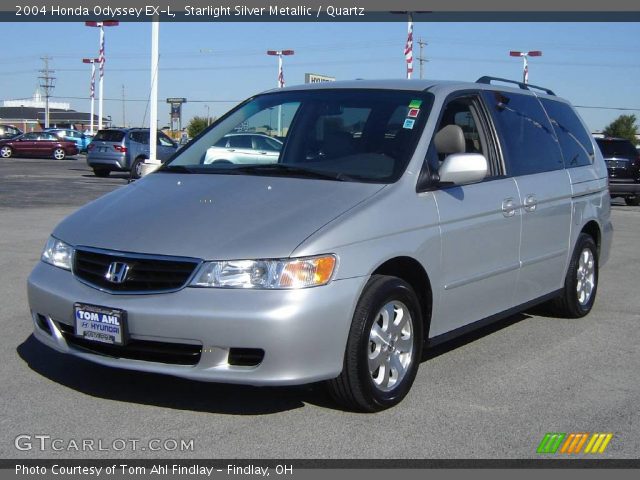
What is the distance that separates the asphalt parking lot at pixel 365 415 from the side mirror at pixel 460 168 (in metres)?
1.24

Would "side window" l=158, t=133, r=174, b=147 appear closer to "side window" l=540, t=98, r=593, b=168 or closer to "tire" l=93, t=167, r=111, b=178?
"tire" l=93, t=167, r=111, b=178

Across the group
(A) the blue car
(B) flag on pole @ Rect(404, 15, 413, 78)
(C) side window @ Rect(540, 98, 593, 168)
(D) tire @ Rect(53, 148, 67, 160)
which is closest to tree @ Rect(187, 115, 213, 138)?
(A) the blue car

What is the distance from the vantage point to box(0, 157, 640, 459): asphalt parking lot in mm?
4176

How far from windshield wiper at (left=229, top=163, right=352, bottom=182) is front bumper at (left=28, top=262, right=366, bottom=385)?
2.84 ft

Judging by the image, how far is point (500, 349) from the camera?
20.3 ft

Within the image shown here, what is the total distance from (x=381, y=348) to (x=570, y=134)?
11.4 feet

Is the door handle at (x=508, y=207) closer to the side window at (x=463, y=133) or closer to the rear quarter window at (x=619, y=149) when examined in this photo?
the side window at (x=463, y=133)

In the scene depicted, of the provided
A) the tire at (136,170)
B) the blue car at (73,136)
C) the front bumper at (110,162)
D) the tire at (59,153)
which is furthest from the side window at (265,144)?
the blue car at (73,136)

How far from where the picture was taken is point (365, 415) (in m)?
4.63

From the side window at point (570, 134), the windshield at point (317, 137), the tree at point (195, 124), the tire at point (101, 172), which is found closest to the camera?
the windshield at point (317, 137)

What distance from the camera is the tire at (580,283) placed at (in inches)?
278

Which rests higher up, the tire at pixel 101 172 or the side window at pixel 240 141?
the side window at pixel 240 141

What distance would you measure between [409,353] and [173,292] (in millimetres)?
1446

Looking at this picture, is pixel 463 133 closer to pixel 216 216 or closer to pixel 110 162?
pixel 216 216
